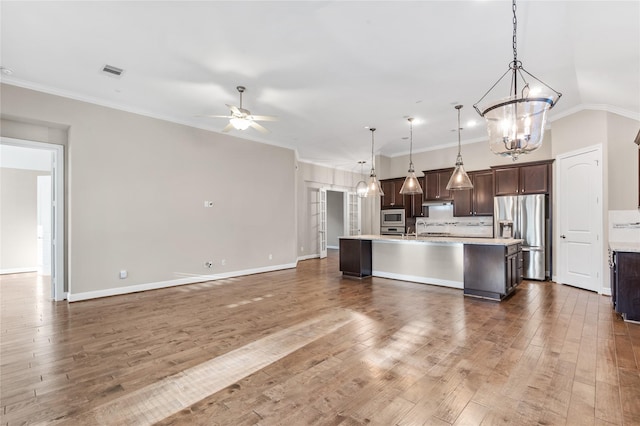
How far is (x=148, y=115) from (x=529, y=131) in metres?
5.70

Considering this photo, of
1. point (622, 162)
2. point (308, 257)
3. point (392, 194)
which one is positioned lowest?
point (308, 257)

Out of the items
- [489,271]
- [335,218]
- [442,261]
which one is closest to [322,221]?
[335,218]

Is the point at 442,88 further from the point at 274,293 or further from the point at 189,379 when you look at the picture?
the point at 189,379

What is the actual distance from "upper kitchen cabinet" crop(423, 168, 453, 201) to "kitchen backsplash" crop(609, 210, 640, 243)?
9.99ft

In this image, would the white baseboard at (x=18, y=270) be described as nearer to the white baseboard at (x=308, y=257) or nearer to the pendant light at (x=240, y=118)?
the white baseboard at (x=308, y=257)

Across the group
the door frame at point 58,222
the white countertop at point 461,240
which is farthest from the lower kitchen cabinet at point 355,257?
the door frame at point 58,222

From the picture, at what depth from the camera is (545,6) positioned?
269cm

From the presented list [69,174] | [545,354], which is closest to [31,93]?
[69,174]

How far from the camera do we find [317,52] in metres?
3.46

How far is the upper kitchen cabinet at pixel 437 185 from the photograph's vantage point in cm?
746

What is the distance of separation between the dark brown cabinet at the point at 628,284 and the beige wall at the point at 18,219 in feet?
37.6

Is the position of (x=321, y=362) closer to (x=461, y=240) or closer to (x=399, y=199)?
(x=461, y=240)

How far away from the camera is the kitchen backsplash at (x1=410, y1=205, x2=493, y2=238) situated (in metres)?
7.05

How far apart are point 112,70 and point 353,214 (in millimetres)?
8343
